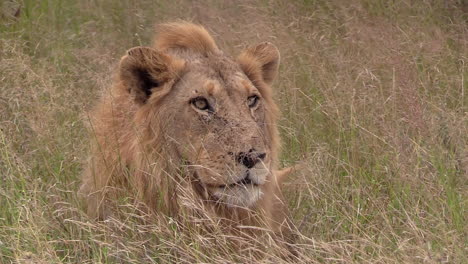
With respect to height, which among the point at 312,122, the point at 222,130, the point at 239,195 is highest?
the point at 222,130

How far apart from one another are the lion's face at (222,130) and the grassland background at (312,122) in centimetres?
29

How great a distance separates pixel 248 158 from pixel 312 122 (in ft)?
6.90

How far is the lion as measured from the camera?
4219 millimetres

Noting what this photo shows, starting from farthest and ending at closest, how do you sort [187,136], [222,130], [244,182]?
[187,136], [222,130], [244,182]

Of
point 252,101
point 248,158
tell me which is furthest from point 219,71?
point 248,158

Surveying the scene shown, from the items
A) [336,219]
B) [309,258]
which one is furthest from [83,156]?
[309,258]

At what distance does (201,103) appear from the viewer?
448 cm

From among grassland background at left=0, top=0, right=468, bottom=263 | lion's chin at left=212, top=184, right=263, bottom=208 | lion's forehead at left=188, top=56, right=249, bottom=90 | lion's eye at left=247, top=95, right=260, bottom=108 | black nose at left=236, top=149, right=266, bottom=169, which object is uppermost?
lion's forehead at left=188, top=56, right=249, bottom=90

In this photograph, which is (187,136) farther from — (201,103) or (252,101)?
(252,101)

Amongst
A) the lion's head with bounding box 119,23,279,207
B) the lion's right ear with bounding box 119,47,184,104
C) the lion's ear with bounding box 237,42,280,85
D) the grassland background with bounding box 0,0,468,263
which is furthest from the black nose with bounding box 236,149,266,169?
the lion's ear with bounding box 237,42,280,85

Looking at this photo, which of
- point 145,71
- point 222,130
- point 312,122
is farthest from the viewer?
point 312,122

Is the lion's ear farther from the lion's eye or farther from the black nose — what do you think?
the black nose

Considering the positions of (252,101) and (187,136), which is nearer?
(187,136)

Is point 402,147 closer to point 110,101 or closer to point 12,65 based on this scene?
point 110,101
